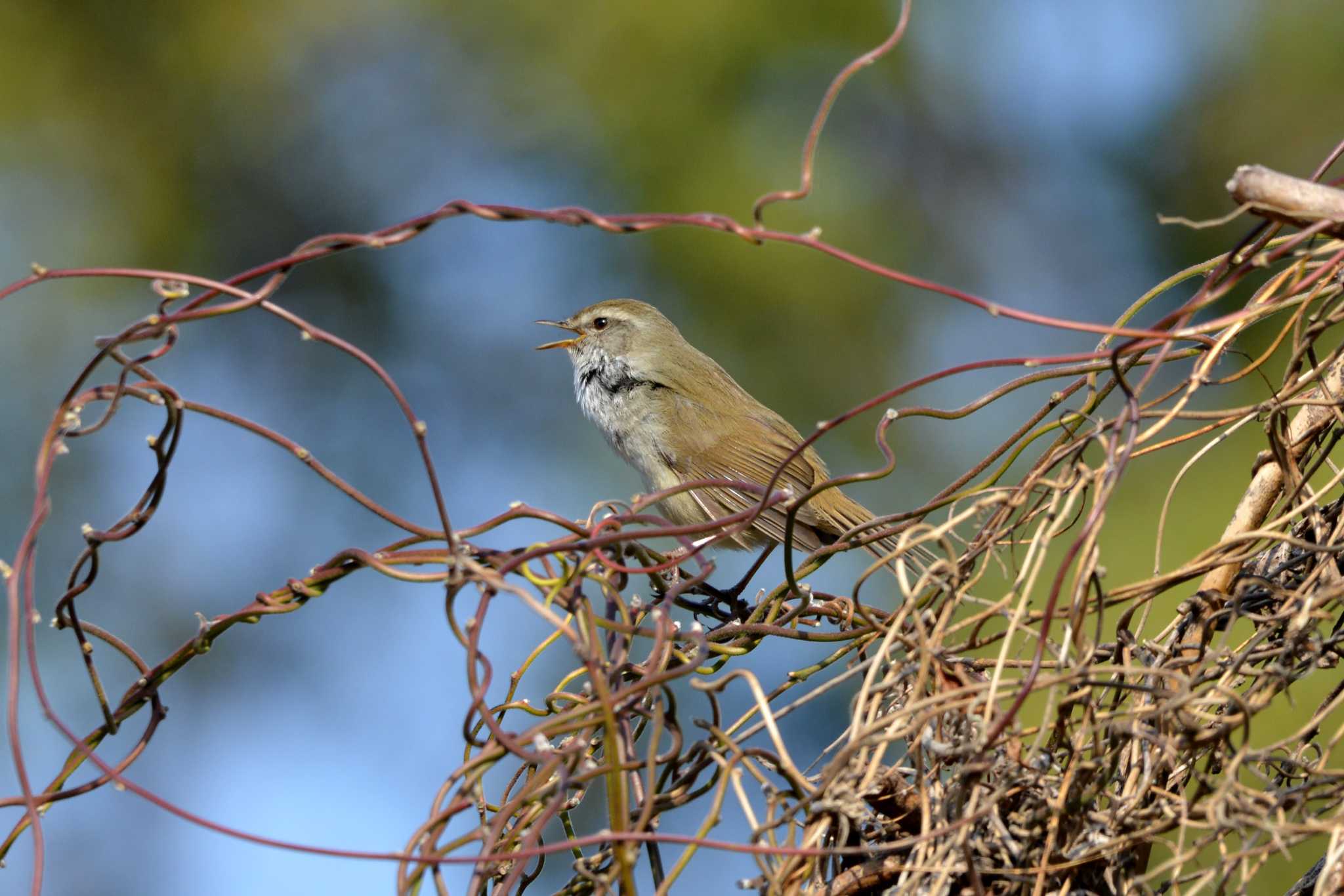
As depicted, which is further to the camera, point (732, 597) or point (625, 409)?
point (625, 409)

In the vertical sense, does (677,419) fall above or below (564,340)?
A: below

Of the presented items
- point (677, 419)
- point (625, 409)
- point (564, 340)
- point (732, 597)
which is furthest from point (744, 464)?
point (732, 597)

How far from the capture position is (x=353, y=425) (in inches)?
247

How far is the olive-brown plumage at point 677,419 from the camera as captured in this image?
166 inches

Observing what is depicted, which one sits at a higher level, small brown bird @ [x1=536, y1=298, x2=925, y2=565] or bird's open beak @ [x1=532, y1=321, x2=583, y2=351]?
bird's open beak @ [x1=532, y1=321, x2=583, y2=351]

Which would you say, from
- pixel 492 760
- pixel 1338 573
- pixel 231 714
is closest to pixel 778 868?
pixel 492 760

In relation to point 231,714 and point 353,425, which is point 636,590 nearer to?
point 353,425

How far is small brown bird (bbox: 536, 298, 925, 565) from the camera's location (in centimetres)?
422

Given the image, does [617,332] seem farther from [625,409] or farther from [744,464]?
[744,464]

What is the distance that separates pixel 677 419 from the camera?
4465 mm

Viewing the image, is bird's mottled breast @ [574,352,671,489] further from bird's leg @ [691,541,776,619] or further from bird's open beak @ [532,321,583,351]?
bird's leg @ [691,541,776,619]

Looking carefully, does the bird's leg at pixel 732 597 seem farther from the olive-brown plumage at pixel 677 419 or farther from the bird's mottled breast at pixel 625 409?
the bird's mottled breast at pixel 625 409

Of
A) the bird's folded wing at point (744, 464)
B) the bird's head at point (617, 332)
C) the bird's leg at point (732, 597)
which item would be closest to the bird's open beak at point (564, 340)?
the bird's head at point (617, 332)

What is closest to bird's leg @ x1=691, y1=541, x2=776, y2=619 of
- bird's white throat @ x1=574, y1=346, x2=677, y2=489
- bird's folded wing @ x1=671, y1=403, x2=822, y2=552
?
bird's folded wing @ x1=671, y1=403, x2=822, y2=552
